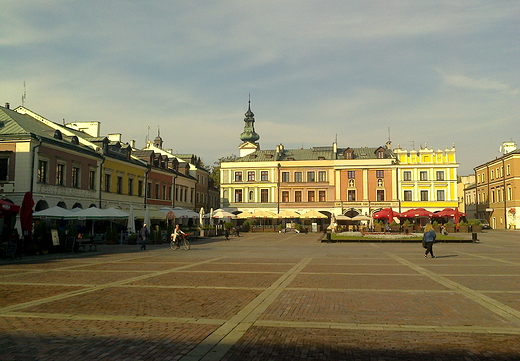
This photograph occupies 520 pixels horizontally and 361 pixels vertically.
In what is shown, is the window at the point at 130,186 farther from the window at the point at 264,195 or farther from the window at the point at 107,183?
the window at the point at 264,195

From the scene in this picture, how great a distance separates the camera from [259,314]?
9.04 meters

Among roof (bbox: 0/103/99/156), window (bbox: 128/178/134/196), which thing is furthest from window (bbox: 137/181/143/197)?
roof (bbox: 0/103/99/156)

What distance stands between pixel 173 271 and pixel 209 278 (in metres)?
2.52

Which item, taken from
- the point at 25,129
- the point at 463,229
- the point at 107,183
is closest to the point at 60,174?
the point at 25,129

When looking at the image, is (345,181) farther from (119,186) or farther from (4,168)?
(4,168)

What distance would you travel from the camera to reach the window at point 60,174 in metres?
34.4

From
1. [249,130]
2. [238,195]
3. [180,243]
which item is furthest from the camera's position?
[249,130]

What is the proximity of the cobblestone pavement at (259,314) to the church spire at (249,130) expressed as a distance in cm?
7173

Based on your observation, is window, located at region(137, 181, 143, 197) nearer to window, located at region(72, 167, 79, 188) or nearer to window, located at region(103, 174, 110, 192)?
window, located at region(103, 174, 110, 192)

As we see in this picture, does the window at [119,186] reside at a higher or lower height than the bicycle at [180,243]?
higher

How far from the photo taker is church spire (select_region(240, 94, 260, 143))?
8719 cm

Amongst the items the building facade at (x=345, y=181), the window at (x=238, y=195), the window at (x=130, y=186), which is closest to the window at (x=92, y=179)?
the window at (x=130, y=186)

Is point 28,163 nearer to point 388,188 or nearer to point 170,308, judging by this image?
point 170,308

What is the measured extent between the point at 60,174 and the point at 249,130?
55.2 m
